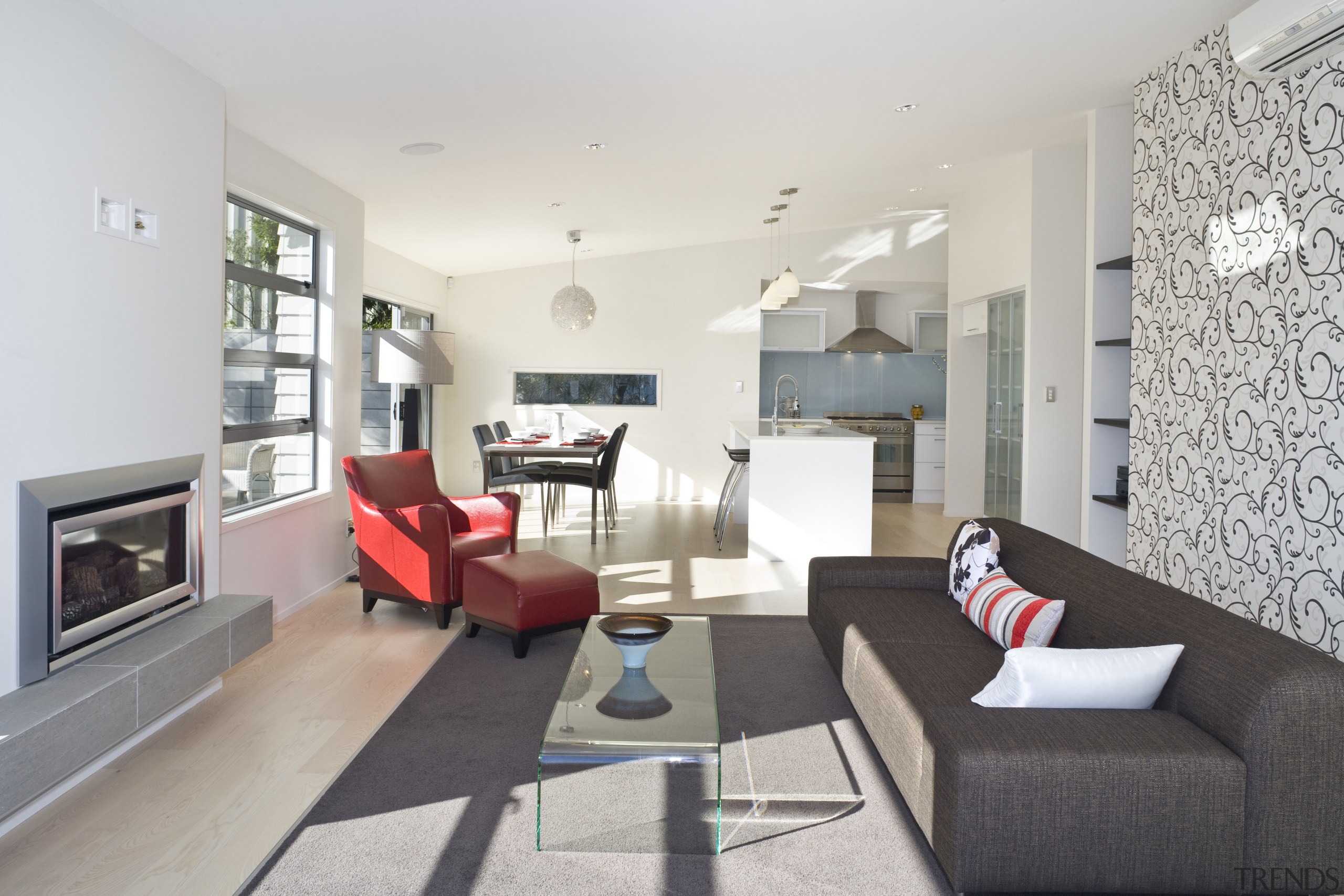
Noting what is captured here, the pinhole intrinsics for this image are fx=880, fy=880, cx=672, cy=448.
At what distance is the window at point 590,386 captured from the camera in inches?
376

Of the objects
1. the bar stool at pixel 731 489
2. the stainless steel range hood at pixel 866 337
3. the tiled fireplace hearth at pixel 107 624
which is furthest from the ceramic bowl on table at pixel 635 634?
the stainless steel range hood at pixel 866 337

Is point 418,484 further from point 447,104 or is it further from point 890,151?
point 890,151

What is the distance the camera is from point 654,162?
18.5 ft

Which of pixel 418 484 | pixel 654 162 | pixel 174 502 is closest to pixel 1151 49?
pixel 654 162

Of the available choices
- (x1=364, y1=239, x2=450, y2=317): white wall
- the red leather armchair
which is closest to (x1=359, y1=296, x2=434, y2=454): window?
(x1=364, y1=239, x2=450, y2=317): white wall

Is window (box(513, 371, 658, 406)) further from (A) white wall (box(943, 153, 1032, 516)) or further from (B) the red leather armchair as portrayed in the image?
(B) the red leather armchair

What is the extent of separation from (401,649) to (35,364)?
2.00 m

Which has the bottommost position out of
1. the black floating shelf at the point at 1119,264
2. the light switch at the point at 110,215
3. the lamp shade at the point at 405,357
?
the lamp shade at the point at 405,357

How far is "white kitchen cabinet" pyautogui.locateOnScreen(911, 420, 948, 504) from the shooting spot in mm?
9867

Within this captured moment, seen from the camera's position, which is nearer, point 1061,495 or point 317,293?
point 317,293

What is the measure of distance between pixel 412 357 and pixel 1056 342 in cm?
450

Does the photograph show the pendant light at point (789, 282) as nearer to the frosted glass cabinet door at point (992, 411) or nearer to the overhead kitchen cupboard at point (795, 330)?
the frosted glass cabinet door at point (992, 411)

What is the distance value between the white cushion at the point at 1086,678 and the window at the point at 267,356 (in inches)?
142

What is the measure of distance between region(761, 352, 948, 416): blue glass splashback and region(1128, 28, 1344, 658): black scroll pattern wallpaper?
18.0 ft
